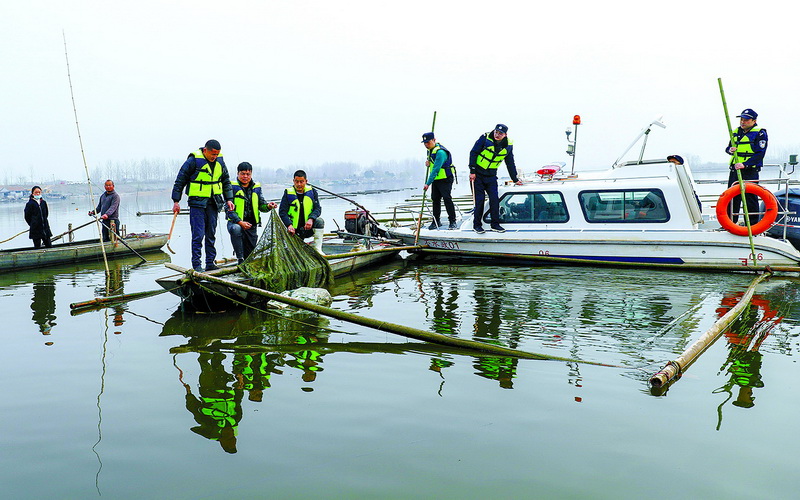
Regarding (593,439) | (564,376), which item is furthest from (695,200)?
(593,439)

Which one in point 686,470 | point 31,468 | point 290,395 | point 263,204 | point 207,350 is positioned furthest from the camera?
point 263,204

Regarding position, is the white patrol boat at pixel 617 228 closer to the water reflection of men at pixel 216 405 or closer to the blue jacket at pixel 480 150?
the blue jacket at pixel 480 150

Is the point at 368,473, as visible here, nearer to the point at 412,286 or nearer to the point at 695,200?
the point at 412,286

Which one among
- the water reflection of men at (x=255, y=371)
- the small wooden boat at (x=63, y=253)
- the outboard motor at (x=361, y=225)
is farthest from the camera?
the outboard motor at (x=361, y=225)

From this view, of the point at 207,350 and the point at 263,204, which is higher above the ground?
the point at 263,204

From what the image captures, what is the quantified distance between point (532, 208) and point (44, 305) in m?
8.50

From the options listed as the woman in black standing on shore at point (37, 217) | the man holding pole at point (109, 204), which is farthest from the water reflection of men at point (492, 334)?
the woman in black standing on shore at point (37, 217)

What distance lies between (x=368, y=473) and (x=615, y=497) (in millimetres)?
1436

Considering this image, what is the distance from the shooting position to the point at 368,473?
3689mm

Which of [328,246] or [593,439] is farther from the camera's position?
[328,246]

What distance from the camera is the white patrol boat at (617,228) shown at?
10.0 m

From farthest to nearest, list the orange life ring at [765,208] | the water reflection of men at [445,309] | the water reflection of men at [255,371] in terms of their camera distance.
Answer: the orange life ring at [765,208] → the water reflection of men at [445,309] → the water reflection of men at [255,371]

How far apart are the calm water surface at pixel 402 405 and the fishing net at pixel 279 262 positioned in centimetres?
68

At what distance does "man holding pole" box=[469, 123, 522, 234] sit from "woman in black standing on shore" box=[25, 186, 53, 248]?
1032 cm
